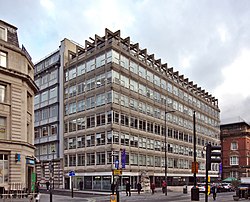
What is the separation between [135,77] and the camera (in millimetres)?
62031

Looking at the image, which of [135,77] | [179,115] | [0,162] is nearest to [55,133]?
[135,77]

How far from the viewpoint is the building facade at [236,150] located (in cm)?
9656

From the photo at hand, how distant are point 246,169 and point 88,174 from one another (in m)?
52.2

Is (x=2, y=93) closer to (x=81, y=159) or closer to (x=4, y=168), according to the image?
(x=4, y=168)

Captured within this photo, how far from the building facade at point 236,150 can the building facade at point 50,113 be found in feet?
167

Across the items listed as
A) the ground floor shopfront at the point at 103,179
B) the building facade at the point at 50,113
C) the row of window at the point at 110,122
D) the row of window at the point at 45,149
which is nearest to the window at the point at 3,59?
the ground floor shopfront at the point at 103,179

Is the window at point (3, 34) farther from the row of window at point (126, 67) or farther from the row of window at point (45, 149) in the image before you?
Result: the row of window at point (45, 149)

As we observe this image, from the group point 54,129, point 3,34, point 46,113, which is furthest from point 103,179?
point 3,34

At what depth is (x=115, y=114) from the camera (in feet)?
184

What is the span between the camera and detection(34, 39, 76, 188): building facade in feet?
217

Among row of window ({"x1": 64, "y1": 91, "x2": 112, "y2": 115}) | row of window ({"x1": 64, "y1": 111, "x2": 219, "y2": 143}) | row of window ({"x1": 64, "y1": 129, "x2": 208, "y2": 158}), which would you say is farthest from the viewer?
row of window ({"x1": 64, "y1": 91, "x2": 112, "y2": 115})

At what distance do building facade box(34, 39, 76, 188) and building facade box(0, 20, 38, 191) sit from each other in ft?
93.0

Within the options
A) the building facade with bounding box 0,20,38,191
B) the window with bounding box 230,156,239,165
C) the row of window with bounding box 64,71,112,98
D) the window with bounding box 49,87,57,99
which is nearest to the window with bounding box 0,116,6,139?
the building facade with bounding box 0,20,38,191

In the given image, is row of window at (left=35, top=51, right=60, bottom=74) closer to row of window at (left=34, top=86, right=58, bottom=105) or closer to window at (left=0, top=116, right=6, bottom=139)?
row of window at (left=34, top=86, right=58, bottom=105)
